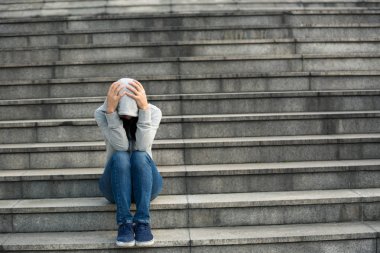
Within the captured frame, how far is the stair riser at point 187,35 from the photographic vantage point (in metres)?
7.43

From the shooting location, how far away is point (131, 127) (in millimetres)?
4152

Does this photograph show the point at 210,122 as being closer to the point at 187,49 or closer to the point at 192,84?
the point at 192,84

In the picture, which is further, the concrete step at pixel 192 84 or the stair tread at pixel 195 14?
the stair tread at pixel 195 14

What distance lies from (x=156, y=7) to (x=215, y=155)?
441 cm

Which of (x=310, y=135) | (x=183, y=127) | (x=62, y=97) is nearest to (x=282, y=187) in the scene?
(x=310, y=135)

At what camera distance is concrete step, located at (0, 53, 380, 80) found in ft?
21.9

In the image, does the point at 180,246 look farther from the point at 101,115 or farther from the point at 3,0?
the point at 3,0

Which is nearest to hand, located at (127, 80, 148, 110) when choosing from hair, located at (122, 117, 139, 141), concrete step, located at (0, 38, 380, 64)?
hair, located at (122, 117, 139, 141)

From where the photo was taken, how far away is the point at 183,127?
5430 mm

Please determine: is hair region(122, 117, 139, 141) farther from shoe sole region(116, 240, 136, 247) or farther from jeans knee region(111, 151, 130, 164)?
shoe sole region(116, 240, 136, 247)

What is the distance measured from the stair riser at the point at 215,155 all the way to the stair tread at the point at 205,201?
0.54 metres

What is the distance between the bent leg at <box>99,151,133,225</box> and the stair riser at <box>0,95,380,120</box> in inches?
76.6

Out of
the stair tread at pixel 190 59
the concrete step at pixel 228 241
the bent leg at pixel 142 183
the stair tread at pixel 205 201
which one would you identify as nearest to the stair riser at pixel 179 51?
the stair tread at pixel 190 59

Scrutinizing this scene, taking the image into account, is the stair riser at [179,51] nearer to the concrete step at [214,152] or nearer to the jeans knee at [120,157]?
the concrete step at [214,152]
